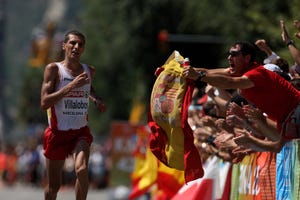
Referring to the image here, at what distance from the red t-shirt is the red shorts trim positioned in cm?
254

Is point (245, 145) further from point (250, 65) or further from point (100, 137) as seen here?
point (100, 137)

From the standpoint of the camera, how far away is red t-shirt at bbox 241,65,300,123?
1124cm

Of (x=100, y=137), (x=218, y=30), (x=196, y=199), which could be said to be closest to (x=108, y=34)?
(x=218, y=30)

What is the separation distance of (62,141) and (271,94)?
299cm

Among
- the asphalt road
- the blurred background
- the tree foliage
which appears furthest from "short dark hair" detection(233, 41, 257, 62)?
the asphalt road

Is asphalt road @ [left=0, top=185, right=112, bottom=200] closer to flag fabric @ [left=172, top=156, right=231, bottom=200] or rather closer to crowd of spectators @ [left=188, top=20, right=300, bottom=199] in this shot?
flag fabric @ [left=172, top=156, right=231, bottom=200]

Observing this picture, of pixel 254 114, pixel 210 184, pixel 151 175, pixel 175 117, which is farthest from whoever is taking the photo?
pixel 151 175

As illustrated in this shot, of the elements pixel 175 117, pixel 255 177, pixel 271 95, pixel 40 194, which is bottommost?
pixel 40 194

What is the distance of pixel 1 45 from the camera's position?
133000 mm

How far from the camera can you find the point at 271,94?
37.4ft

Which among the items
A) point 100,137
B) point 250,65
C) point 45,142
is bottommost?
point 100,137

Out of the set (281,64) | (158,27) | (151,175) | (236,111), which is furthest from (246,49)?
(158,27)

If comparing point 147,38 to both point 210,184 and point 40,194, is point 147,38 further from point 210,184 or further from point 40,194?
point 210,184

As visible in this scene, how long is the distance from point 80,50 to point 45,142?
1124mm
